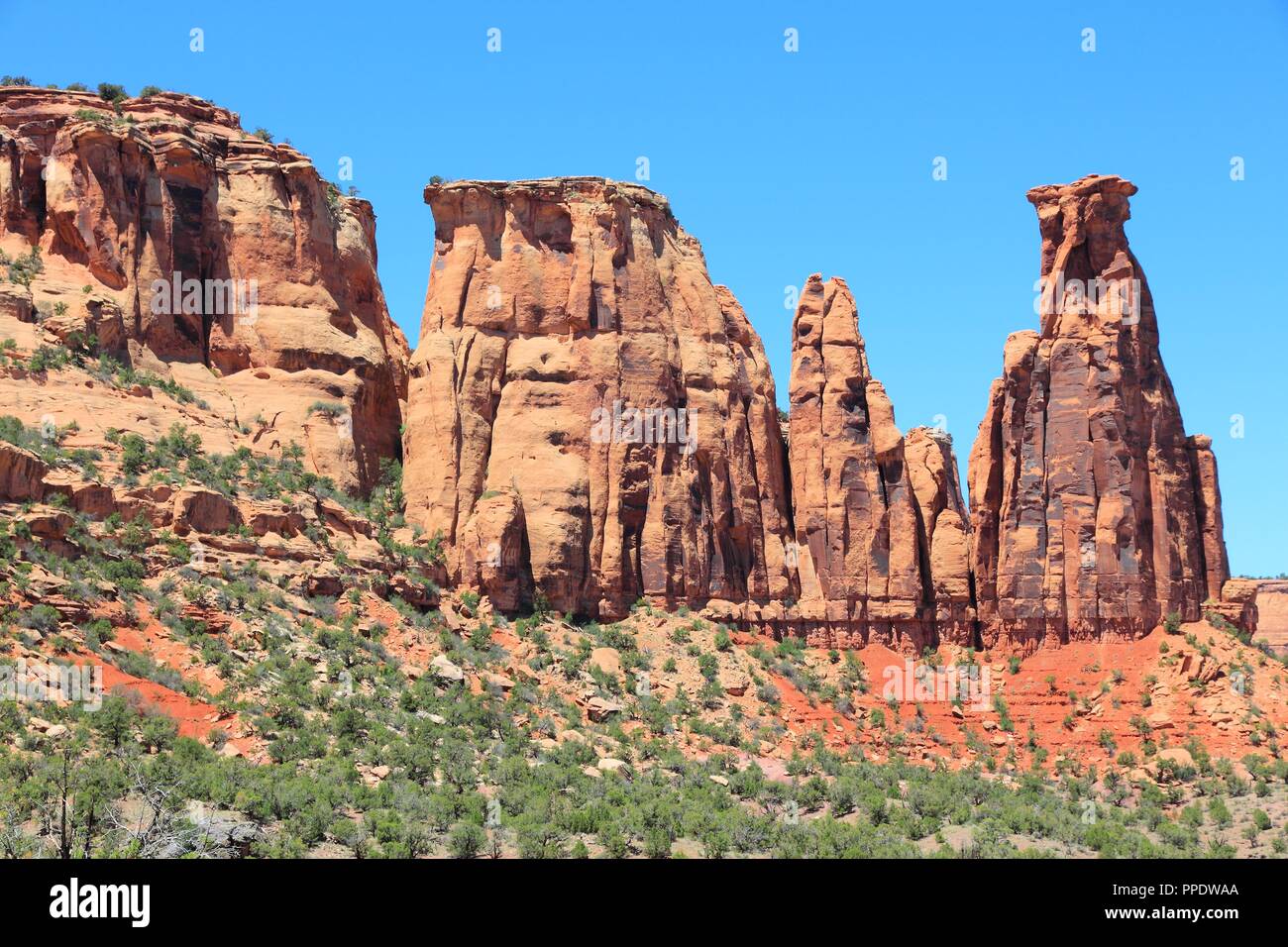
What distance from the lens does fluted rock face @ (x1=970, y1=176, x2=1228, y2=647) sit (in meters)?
71.6

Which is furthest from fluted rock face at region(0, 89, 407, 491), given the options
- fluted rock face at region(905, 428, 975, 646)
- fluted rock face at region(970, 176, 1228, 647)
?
fluted rock face at region(970, 176, 1228, 647)

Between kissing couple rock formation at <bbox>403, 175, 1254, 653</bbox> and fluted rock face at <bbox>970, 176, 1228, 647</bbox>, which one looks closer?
kissing couple rock formation at <bbox>403, 175, 1254, 653</bbox>

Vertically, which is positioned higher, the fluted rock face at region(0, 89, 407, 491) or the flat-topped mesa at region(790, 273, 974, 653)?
the fluted rock face at region(0, 89, 407, 491)

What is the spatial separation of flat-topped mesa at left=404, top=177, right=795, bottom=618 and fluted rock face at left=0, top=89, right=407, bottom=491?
11.4 feet

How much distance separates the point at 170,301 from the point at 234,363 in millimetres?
3448

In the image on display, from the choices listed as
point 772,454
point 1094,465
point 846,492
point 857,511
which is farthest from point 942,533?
point 772,454

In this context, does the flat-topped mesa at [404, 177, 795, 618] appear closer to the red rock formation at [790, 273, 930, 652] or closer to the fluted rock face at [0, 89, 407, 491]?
the red rock formation at [790, 273, 930, 652]

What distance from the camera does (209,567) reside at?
60.0m

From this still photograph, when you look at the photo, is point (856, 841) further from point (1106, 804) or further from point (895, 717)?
point (895, 717)

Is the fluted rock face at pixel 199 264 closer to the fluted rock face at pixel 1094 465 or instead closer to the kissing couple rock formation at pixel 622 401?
the kissing couple rock formation at pixel 622 401

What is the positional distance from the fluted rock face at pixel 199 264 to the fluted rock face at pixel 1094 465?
25965mm

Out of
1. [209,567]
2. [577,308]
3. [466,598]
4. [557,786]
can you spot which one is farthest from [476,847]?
[577,308]

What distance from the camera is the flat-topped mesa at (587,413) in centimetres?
7075

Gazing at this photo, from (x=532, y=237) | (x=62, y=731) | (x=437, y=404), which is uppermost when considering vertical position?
(x=532, y=237)
